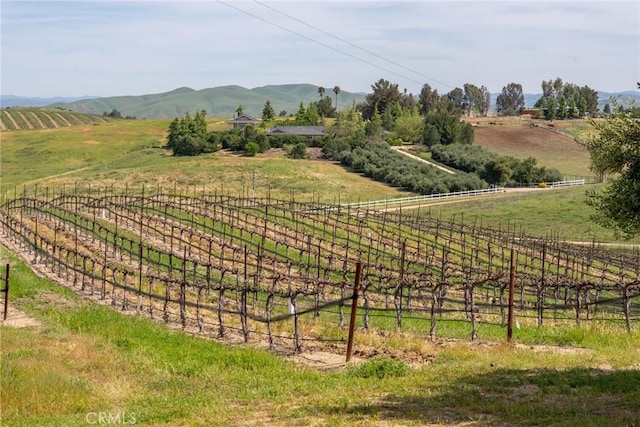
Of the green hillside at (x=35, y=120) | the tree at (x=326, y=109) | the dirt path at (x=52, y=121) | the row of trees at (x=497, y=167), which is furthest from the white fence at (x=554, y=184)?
the dirt path at (x=52, y=121)

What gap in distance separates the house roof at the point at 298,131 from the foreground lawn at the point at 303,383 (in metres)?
90.1

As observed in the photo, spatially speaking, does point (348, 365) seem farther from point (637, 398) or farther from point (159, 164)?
point (159, 164)

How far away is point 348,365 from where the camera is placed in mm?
15453

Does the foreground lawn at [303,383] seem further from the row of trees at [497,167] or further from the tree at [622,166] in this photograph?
the row of trees at [497,167]

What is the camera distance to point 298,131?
109938 mm

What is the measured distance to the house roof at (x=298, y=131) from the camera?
109 metres

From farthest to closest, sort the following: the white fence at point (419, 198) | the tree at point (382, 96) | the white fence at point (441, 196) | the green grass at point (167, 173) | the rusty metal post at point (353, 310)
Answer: the tree at point (382, 96) → the green grass at point (167, 173) → the white fence at point (441, 196) → the white fence at point (419, 198) → the rusty metal post at point (353, 310)

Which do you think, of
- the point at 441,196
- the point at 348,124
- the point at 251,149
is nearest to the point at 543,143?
Result: the point at 348,124

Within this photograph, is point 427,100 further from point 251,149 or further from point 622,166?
point 622,166

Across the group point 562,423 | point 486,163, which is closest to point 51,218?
point 562,423

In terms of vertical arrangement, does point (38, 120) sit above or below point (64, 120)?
below

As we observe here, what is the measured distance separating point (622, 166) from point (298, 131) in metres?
96.6

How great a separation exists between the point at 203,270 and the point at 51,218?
15.5m

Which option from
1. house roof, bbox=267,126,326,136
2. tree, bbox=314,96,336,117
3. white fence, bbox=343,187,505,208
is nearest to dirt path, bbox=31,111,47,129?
tree, bbox=314,96,336,117
